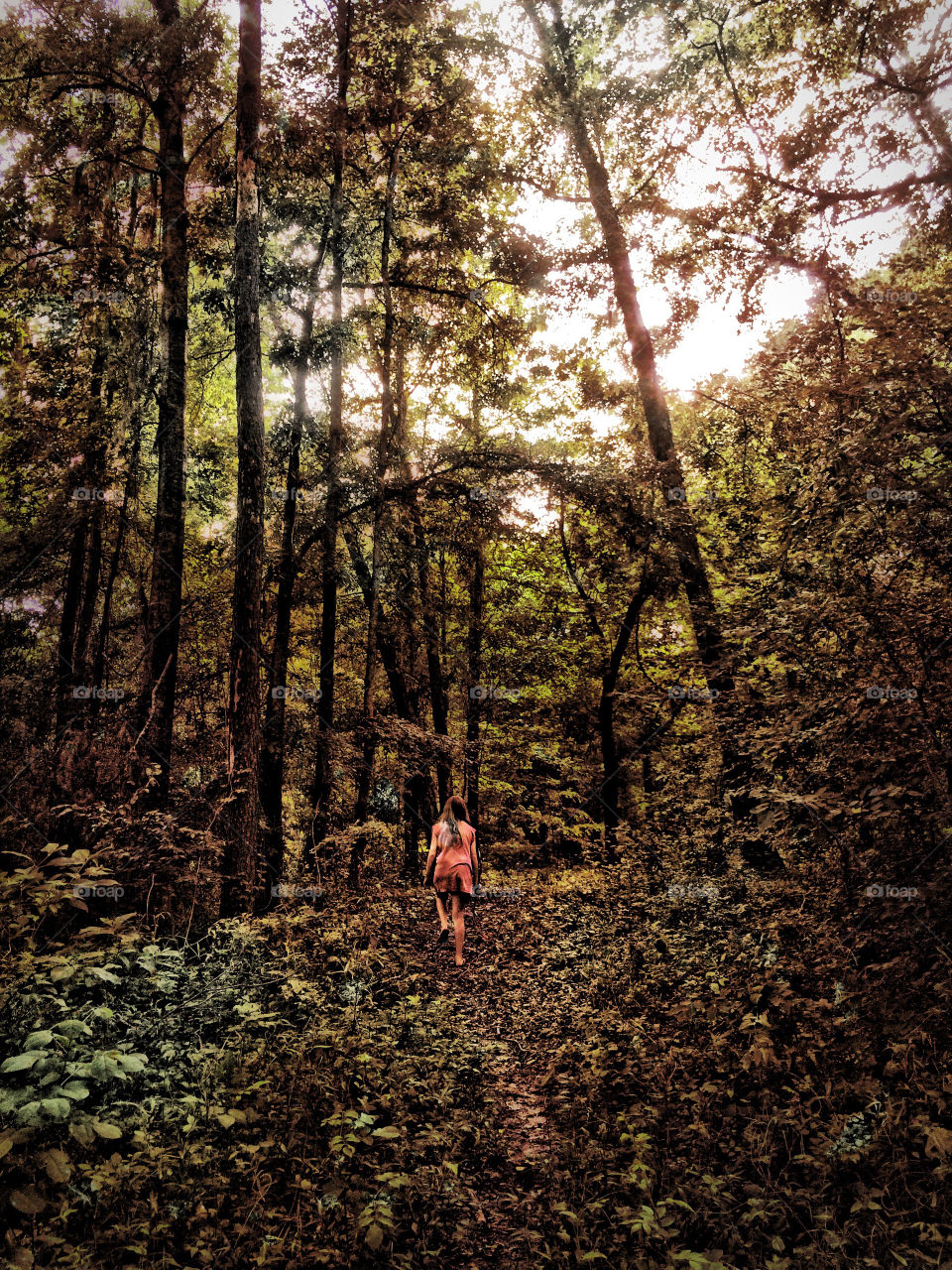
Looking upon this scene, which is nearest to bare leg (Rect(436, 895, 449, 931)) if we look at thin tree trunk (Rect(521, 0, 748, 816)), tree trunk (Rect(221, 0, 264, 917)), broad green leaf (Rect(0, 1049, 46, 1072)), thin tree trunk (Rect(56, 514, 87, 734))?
tree trunk (Rect(221, 0, 264, 917))

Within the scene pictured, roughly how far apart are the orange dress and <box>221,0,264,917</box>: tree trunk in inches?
98.7

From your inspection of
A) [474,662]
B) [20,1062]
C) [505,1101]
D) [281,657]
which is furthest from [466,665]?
[20,1062]

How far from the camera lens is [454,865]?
9477 mm

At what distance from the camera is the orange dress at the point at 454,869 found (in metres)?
9.48

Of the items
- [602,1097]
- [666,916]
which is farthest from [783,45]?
[602,1097]

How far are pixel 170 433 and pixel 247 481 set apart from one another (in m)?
2.52

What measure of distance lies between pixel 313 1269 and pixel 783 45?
18.3 m

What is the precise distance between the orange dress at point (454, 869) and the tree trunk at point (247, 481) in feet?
8.23

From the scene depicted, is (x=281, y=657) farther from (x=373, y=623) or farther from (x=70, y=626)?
(x=70, y=626)

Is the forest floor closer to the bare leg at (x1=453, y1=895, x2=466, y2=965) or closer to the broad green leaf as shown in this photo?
the broad green leaf

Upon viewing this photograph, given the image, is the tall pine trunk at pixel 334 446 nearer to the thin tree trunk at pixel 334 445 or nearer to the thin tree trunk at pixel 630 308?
the thin tree trunk at pixel 334 445

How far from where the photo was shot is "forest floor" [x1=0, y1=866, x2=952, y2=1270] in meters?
3.86

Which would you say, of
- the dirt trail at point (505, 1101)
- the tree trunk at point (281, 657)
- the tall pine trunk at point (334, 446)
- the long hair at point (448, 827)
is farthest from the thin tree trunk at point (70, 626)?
the dirt trail at point (505, 1101)

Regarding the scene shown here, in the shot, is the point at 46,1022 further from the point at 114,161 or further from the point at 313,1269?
the point at 114,161
